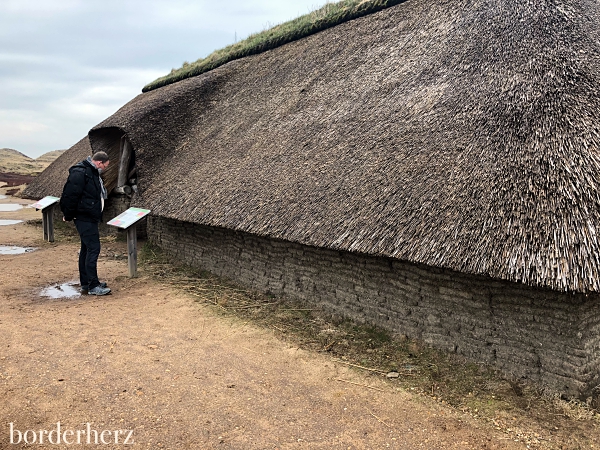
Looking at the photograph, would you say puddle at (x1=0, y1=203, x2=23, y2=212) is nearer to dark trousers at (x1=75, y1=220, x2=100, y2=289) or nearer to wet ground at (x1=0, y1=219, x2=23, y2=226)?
wet ground at (x1=0, y1=219, x2=23, y2=226)

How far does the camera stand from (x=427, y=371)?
14.5 feet

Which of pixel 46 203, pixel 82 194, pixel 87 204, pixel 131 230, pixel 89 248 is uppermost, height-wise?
pixel 82 194

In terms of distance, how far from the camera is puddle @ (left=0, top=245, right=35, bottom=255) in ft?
33.2

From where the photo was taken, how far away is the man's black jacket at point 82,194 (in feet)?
21.6

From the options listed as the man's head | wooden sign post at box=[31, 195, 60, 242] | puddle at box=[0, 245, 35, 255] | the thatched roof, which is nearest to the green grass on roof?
the thatched roof

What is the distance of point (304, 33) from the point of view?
1046 cm

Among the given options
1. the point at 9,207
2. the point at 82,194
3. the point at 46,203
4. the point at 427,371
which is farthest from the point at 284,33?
the point at 9,207

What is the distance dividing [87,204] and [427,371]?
5.19 meters

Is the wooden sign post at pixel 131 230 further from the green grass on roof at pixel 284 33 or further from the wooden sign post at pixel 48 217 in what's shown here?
the green grass on roof at pixel 284 33

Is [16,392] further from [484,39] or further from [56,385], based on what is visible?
[484,39]

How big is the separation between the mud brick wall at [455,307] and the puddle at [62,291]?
2.79 metres

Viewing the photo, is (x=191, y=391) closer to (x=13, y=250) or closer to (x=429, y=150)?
(x=429, y=150)

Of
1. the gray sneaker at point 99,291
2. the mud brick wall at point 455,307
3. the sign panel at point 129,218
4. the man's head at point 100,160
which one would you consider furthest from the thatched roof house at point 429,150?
the gray sneaker at point 99,291

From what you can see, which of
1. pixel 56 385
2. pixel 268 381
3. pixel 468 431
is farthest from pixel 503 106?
pixel 56 385
